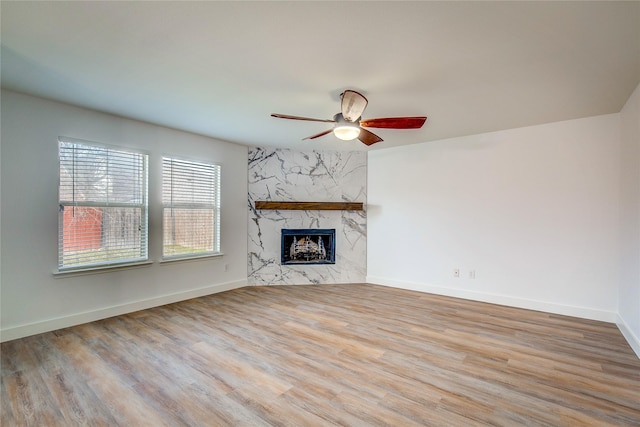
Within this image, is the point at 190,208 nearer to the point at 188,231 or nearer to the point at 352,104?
the point at 188,231

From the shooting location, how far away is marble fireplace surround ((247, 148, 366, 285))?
17.4 feet

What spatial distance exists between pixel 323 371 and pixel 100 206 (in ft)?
10.8

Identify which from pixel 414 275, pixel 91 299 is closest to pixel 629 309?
pixel 414 275

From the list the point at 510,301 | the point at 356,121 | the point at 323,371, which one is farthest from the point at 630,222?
the point at 323,371

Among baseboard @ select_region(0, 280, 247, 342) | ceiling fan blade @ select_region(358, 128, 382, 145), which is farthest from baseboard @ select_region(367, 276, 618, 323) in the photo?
baseboard @ select_region(0, 280, 247, 342)

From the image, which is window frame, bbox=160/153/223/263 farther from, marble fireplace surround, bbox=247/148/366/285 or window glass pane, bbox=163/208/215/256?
marble fireplace surround, bbox=247/148/366/285

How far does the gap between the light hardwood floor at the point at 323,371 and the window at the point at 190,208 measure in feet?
3.64

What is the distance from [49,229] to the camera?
320cm

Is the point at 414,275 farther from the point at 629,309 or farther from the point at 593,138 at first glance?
the point at 593,138

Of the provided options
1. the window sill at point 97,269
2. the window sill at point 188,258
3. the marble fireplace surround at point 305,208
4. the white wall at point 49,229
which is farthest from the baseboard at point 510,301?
the window sill at point 97,269

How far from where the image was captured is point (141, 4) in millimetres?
1690

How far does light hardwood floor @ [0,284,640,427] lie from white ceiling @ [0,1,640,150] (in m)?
2.53

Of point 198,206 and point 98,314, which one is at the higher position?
point 198,206

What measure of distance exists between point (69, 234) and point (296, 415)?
3332mm
